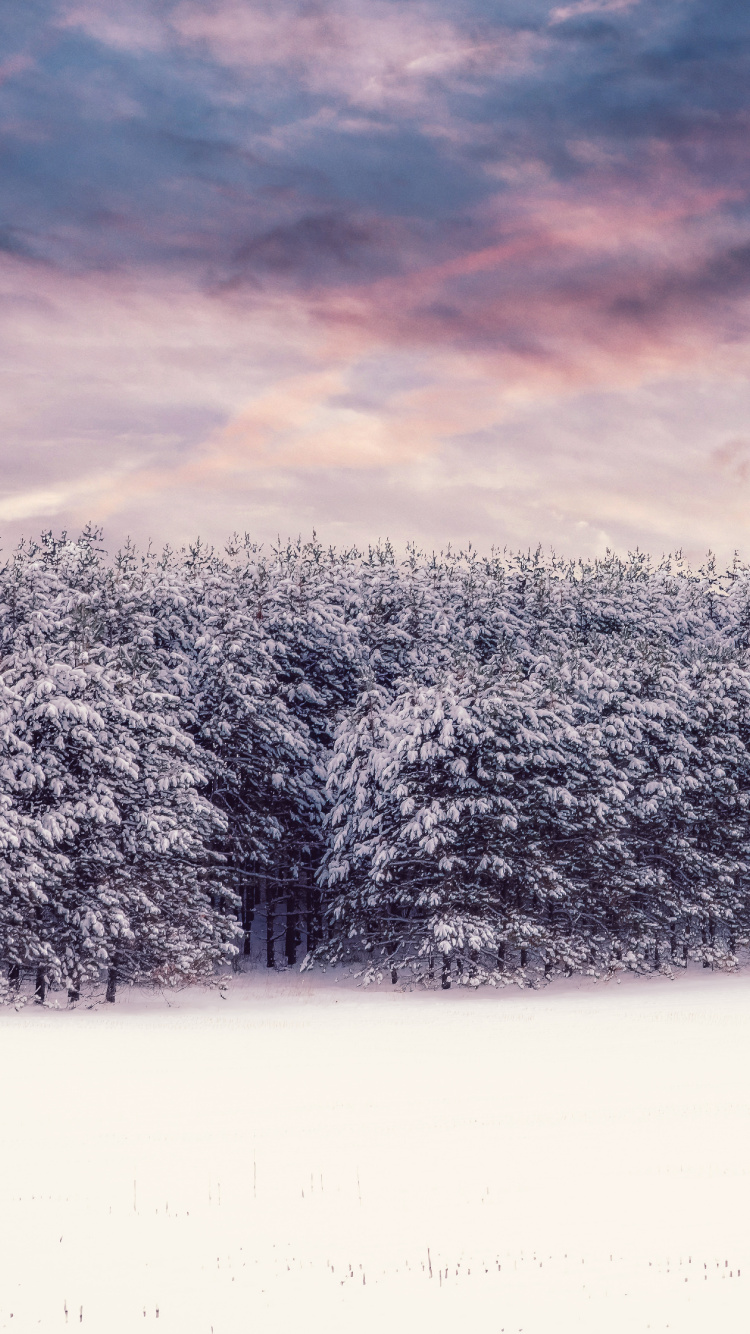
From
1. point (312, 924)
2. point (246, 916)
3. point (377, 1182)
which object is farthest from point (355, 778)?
point (377, 1182)

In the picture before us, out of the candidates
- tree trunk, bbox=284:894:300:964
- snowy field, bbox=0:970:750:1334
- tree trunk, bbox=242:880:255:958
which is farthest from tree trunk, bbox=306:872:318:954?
snowy field, bbox=0:970:750:1334

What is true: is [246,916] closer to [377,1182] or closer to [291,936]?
[291,936]

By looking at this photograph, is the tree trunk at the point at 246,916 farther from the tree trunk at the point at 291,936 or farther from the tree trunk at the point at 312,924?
the tree trunk at the point at 312,924

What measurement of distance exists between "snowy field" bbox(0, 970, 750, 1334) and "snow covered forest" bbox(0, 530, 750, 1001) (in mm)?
7284

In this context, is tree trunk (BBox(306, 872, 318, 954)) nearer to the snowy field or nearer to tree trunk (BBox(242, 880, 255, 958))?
tree trunk (BBox(242, 880, 255, 958))

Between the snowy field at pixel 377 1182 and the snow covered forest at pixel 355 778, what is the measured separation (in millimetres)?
7284

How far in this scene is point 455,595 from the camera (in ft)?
157

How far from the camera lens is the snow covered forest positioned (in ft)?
108

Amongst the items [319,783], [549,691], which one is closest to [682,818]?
[549,691]

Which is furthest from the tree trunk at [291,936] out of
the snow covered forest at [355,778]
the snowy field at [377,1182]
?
the snowy field at [377,1182]

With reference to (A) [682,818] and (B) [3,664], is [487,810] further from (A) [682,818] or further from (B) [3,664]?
(B) [3,664]

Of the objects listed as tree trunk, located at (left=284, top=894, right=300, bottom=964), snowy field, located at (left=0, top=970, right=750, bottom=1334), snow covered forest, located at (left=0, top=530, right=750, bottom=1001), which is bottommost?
snowy field, located at (left=0, top=970, right=750, bottom=1334)

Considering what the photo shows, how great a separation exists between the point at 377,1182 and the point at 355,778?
84.4 feet

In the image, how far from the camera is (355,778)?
128ft
